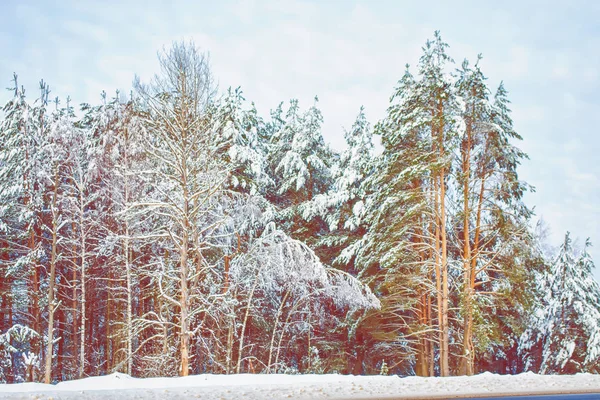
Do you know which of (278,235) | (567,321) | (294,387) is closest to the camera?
(294,387)

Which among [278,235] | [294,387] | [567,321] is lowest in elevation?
[294,387]

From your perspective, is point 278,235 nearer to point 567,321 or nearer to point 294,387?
point 294,387

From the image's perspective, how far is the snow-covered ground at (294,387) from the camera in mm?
10352

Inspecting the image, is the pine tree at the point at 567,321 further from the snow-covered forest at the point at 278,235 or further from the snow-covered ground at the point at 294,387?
the snow-covered ground at the point at 294,387

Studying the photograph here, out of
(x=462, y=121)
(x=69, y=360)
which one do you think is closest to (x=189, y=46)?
(x=462, y=121)

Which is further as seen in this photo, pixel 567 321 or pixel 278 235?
pixel 567 321

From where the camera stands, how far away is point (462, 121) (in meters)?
18.0

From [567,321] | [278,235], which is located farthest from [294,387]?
[567,321]

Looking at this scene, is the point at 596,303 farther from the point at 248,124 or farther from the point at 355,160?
the point at 248,124

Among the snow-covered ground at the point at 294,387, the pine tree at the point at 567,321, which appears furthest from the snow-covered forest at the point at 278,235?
the snow-covered ground at the point at 294,387

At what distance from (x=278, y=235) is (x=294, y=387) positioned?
908 centimetres

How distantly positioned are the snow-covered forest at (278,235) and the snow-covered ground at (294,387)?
2.93 meters

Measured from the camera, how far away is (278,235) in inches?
797

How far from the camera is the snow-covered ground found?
10352 mm
